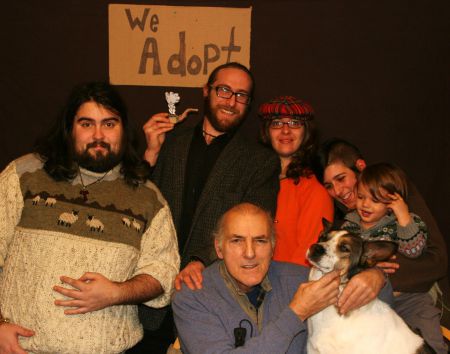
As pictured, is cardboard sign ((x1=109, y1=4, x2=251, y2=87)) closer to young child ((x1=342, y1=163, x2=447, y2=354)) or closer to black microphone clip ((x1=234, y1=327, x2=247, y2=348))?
young child ((x1=342, y1=163, x2=447, y2=354))

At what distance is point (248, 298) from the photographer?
2277mm

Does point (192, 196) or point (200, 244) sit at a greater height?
point (192, 196)

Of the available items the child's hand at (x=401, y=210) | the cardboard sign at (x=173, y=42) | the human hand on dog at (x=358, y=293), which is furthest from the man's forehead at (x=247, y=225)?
the cardboard sign at (x=173, y=42)

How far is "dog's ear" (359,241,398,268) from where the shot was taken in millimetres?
2285

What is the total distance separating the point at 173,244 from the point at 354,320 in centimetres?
90

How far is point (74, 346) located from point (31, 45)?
228 centimetres

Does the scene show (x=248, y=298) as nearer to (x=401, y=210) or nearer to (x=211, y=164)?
(x=401, y=210)

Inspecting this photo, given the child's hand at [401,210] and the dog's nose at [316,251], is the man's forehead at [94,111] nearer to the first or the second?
the dog's nose at [316,251]

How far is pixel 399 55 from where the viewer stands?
3.69 meters

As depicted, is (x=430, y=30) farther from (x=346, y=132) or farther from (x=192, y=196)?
(x=192, y=196)

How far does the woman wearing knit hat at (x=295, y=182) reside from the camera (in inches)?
115

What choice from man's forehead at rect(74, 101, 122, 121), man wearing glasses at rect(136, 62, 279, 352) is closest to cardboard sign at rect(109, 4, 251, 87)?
man wearing glasses at rect(136, 62, 279, 352)

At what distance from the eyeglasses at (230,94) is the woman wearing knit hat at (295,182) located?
0.13 m

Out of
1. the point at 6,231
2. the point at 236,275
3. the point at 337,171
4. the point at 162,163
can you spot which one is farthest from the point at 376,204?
the point at 6,231
